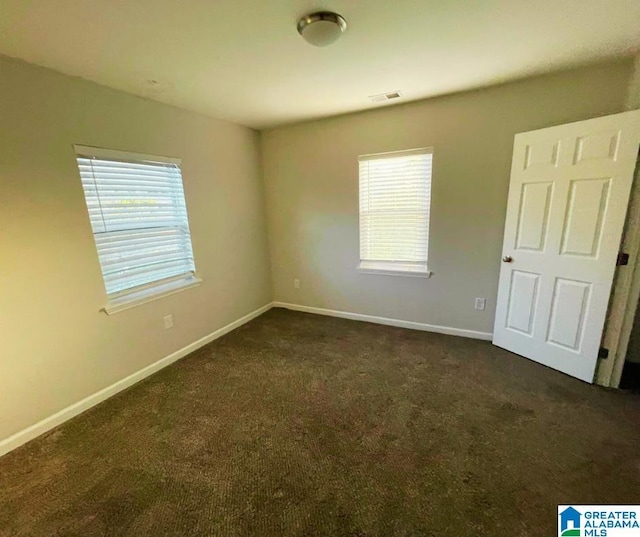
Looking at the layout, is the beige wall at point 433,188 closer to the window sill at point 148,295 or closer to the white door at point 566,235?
the white door at point 566,235

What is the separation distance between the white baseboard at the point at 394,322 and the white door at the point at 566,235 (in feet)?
1.20

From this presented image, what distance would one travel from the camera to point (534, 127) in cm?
251

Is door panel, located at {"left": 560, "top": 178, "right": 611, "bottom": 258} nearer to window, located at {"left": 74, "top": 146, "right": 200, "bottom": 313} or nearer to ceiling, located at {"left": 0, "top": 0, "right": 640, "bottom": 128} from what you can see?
ceiling, located at {"left": 0, "top": 0, "right": 640, "bottom": 128}

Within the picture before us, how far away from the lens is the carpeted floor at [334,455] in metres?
1.41

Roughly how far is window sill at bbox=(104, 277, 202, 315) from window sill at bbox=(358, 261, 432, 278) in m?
1.90

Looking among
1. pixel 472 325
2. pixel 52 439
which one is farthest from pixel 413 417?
pixel 52 439

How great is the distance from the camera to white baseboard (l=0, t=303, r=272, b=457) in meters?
1.91

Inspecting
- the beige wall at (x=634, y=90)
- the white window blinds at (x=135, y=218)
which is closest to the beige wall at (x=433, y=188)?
the beige wall at (x=634, y=90)

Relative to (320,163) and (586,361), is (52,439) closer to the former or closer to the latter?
(320,163)

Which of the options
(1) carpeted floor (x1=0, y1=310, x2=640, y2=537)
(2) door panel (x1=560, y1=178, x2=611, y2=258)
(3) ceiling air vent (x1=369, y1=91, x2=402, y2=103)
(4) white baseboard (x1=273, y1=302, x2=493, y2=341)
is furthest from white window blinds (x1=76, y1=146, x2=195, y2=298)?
(2) door panel (x1=560, y1=178, x2=611, y2=258)

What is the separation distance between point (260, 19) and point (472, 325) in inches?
123

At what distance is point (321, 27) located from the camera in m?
1.51

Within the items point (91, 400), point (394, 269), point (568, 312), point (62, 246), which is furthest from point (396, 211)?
point (91, 400)

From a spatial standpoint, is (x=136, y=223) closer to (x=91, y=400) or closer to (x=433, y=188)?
(x=91, y=400)
